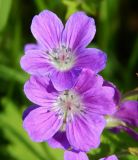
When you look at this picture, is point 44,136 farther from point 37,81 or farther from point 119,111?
point 119,111

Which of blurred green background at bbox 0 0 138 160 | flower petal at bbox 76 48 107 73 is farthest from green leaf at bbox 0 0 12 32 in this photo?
flower petal at bbox 76 48 107 73

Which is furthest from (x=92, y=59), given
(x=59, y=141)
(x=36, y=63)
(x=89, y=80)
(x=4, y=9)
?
(x=4, y=9)

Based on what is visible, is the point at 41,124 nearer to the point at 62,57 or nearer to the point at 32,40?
the point at 62,57

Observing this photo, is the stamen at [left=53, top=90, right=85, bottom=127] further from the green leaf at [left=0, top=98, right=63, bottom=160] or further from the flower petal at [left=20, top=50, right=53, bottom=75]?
the green leaf at [left=0, top=98, right=63, bottom=160]

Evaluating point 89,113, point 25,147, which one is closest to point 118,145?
point 89,113

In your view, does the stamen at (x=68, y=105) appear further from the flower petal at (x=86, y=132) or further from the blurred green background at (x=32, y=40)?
the blurred green background at (x=32, y=40)

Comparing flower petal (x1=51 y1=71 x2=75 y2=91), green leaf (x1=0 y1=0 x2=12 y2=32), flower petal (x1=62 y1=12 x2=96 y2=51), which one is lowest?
flower petal (x1=51 y1=71 x2=75 y2=91)
